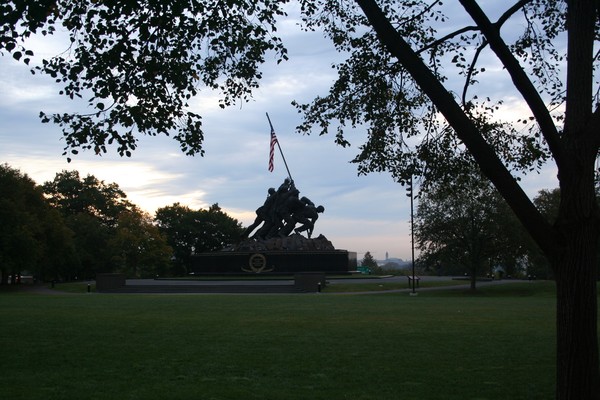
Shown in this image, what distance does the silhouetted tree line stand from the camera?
5175 centimetres

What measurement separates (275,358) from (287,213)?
161 feet

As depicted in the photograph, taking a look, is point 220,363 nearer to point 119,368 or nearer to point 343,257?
point 119,368

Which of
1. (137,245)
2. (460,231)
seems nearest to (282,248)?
(460,231)

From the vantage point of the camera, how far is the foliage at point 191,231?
3501 inches

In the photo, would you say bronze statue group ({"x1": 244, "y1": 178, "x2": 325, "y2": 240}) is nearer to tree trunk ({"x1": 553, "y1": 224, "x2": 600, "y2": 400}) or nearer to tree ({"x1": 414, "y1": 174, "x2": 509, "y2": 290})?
tree ({"x1": 414, "y1": 174, "x2": 509, "y2": 290})

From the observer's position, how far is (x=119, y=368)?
373 inches

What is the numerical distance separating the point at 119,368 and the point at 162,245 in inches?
2766

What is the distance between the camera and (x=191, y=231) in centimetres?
8844

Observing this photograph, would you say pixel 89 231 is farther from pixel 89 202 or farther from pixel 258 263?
pixel 258 263

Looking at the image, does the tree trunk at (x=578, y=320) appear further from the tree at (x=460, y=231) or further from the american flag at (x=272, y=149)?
the american flag at (x=272, y=149)

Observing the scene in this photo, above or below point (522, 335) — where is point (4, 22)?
above

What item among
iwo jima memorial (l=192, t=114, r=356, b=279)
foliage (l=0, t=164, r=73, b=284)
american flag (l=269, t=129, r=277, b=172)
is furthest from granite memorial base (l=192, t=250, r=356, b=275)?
foliage (l=0, t=164, r=73, b=284)

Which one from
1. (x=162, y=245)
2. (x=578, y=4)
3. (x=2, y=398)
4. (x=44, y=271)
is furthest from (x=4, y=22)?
(x=162, y=245)

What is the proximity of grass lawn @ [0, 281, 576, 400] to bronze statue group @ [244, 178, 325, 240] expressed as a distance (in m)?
41.6
